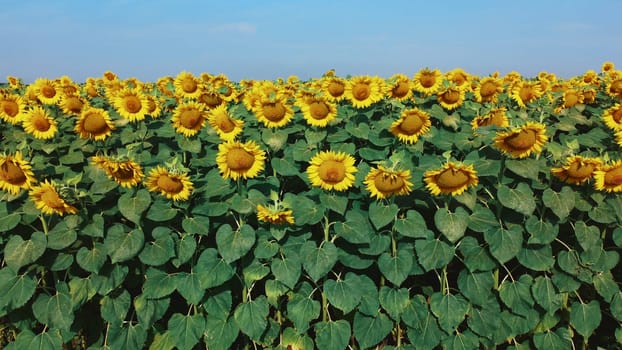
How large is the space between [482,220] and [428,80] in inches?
78.7

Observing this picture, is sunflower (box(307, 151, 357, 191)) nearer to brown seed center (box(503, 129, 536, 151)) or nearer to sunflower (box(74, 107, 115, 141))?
brown seed center (box(503, 129, 536, 151))

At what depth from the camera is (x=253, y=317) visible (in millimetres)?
3424

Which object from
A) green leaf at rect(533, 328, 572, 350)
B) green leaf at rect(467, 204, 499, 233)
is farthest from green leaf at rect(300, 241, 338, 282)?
green leaf at rect(533, 328, 572, 350)

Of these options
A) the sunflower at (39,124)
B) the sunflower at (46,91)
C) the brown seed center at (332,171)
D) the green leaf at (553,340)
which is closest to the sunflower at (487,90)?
the green leaf at (553,340)

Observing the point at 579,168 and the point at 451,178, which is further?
the point at 579,168

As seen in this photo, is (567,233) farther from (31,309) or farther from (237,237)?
(31,309)

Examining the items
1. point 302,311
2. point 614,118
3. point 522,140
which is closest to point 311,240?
point 302,311

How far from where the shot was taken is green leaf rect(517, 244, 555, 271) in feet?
11.5

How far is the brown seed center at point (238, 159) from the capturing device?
3340 mm

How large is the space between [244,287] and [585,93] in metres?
4.59

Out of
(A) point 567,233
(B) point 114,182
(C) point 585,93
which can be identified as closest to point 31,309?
(B) point 114,182

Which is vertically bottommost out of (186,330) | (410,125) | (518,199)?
(186,330)

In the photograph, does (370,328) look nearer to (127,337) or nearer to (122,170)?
(127,337)

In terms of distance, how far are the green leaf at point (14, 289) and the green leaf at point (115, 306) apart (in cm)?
51
